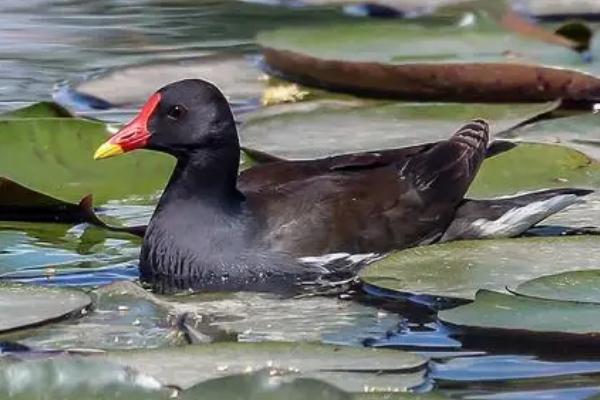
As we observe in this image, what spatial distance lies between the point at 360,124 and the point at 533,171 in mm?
842

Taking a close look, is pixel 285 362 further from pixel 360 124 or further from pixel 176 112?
pixel 360 124

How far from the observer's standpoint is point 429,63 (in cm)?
694

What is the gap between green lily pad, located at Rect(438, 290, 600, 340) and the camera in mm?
4254

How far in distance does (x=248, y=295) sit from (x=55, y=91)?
8.42ft

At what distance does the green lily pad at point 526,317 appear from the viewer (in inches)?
167

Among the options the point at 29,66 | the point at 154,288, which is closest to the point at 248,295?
the point at 154,288

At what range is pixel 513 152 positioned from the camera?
5.94 m

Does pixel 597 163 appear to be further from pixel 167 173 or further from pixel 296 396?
pixel 296 396

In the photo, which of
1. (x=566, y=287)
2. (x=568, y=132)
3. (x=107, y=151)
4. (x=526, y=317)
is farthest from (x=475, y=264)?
(x=568, y=132)

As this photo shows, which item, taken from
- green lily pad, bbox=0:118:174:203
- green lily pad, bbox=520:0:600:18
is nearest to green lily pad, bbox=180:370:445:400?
green lily pad, bbox=0:118:174:203

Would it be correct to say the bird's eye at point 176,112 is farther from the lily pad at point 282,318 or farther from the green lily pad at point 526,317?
the green lily pad at point 526,317

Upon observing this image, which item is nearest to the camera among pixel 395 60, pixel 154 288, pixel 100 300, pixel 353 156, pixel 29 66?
pixel 100 300

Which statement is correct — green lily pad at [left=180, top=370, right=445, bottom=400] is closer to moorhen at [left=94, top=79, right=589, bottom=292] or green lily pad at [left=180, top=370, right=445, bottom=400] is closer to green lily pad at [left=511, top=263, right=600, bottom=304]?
green lily pad at [left=511, top=263, right=600, bottom=304]

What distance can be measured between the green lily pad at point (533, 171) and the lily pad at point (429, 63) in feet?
3.18
